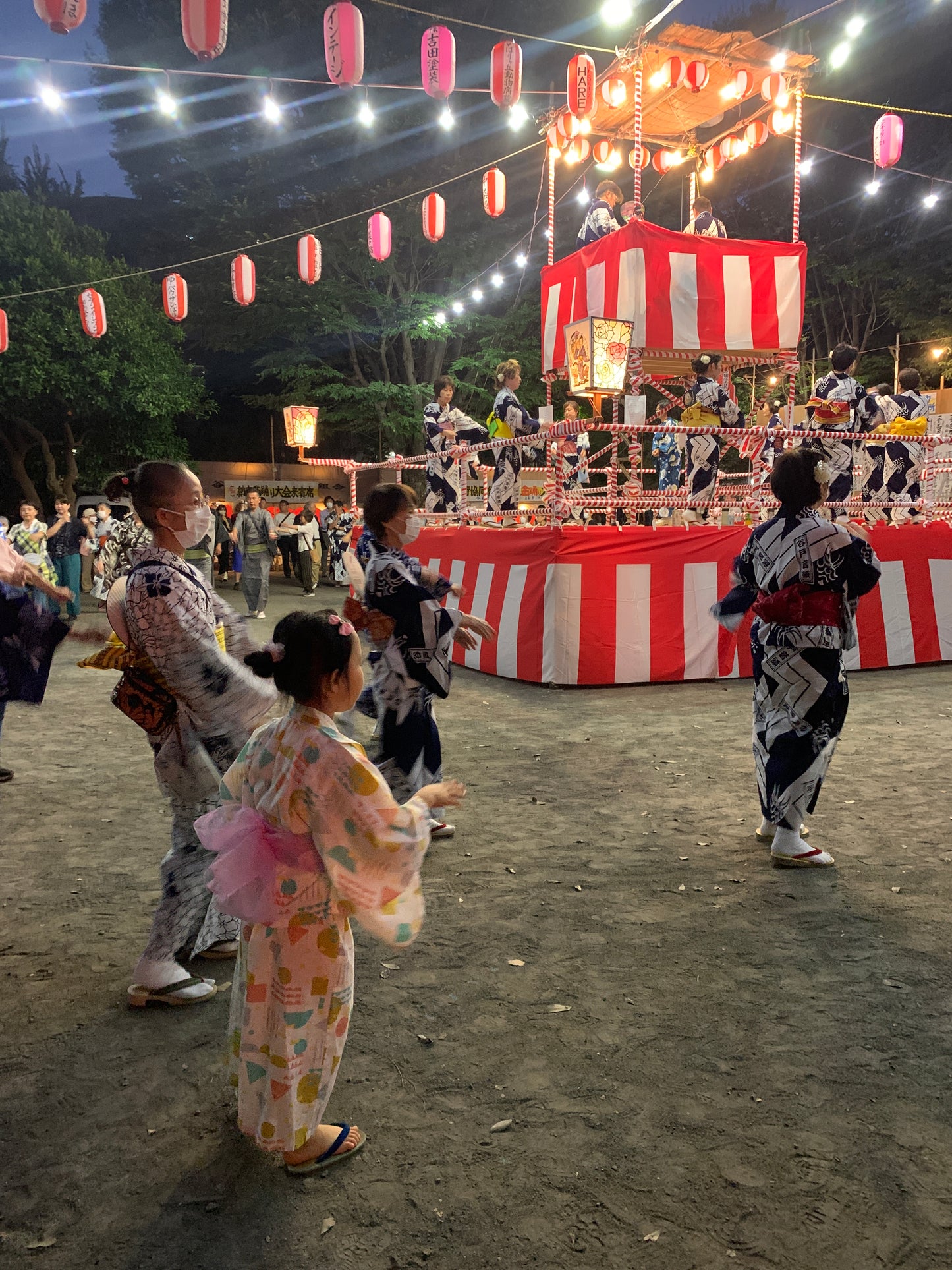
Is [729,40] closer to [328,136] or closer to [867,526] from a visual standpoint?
[867,526]

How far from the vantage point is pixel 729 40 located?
341 inches

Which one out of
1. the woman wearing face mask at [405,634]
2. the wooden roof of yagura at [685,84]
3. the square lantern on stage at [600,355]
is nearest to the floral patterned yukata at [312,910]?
the woman wearing face mask at [405,634]

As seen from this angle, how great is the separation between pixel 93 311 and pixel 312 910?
17.9 meters

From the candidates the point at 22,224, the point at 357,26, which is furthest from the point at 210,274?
the point at 357,26

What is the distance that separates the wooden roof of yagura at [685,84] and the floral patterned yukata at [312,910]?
29.2ft

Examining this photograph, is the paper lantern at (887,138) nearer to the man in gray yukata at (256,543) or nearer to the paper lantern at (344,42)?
the paper lantern at (344,42)

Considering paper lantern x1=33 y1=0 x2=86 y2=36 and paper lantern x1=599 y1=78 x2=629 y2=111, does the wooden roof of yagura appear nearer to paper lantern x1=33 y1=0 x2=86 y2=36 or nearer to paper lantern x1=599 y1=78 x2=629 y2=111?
paper lantern x1=599 y1=78 x2=629 y2=111

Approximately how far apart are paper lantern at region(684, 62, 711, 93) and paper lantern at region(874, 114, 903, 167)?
116 inches

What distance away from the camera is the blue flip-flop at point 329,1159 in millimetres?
1872

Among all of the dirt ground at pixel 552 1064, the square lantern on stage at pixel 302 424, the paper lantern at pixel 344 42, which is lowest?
the dirt ground at pixel 552 1064

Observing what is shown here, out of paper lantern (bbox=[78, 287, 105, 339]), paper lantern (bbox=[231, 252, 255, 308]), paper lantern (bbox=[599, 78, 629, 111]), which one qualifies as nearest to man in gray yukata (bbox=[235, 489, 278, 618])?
paper lantern (bbox=[231, 252, 255, 308])

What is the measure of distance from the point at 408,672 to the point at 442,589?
1.34ft

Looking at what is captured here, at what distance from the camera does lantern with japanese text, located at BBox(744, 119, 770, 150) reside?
10.1m

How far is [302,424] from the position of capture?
15406 mm
